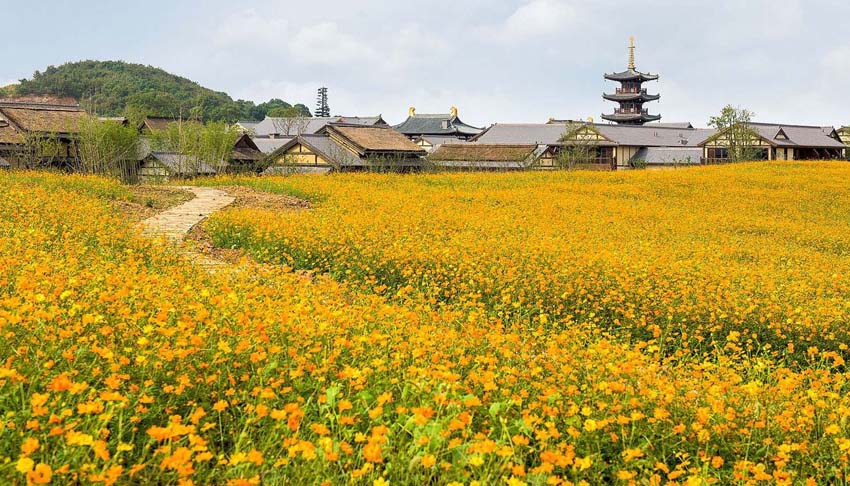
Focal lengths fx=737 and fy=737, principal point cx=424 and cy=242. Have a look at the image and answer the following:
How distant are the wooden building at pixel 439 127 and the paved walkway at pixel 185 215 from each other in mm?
52923

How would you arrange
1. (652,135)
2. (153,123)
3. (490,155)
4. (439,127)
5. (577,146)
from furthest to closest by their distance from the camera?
(439,127) < (652,135) < (153,123) < (577,146) < (490,155)

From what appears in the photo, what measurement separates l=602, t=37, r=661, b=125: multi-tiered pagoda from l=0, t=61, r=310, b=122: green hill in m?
35.0

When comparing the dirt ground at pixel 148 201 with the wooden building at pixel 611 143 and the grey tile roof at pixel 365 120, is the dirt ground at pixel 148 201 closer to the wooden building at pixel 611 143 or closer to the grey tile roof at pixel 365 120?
the wooden building at pixel 611 143

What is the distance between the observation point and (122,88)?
68.0 meters

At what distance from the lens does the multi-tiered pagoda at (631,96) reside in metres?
65.9

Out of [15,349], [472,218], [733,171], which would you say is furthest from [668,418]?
[733,171]

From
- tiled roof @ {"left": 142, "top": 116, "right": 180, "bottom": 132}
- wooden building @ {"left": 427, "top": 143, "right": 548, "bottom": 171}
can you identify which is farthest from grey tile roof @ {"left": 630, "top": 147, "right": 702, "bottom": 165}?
tiled roof @ {"left": 142, "top": 116, "right": 180, "bottom": 132}

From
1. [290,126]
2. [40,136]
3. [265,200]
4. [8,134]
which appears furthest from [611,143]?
[265,200]

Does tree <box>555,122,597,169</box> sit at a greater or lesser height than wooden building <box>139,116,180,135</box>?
lesser

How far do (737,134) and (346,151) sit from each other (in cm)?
2511

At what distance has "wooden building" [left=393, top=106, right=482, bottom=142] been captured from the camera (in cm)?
6931

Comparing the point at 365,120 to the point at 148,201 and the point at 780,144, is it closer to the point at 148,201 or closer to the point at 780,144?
the point at 780,144

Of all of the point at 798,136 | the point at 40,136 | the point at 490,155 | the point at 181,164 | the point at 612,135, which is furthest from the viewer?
the point at 612,135

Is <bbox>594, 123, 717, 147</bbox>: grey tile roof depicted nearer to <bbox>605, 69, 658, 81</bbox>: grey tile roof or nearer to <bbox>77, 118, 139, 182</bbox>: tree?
<bbox>605, 69, 658, 81</bbox>: grey tile roof
